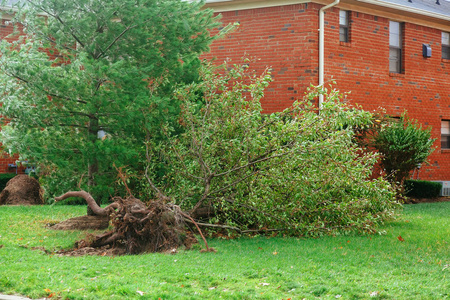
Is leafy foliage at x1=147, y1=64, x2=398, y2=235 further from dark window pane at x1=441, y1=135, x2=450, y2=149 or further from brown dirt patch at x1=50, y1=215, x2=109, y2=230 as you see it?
dark window pane at x1=441, y1=135, x2=450, y2=149

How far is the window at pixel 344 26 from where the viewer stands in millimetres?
15680

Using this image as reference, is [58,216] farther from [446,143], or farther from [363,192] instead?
[446,143]

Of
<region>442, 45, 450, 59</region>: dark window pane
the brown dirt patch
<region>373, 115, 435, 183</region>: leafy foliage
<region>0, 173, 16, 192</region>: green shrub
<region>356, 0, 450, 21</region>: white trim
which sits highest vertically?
<region>356, 0, 450, 21</region>: white trim

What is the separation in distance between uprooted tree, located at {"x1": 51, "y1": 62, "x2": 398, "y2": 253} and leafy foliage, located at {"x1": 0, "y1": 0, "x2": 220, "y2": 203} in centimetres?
65

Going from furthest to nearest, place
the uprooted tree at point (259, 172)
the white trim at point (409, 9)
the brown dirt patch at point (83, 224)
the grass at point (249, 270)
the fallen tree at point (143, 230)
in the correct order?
1. the white trim at point (409, 9)
2. the brown dirt patch at point (83, 224)
3. the uprooted tree at point (259, 172)
4. the fallen tree at point (143, 230)
5. the grass at point (249, 270)

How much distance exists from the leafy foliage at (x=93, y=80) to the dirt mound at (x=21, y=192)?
4.11 metres

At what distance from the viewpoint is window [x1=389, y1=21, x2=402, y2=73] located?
17.0 meters

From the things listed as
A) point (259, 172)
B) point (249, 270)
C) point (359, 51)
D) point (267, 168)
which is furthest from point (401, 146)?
point (249, 270)

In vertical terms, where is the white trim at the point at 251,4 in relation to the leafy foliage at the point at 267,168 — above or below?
above

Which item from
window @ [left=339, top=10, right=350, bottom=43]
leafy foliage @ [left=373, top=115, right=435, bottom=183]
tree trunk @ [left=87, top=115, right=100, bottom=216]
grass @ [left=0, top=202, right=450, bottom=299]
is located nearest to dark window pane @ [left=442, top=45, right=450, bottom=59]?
window @ [left=339, top=10, right=350, bottom=43]

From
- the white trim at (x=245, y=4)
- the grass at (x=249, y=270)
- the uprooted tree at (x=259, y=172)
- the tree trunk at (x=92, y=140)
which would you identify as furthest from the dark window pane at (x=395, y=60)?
the tree trunk at (x=92, y=140)

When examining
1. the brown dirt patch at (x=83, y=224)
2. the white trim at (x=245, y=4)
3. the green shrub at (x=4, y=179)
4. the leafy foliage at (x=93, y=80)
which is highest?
the white trim at (x=245, y=4)

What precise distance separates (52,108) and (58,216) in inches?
116

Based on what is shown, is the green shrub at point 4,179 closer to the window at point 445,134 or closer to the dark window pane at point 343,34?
the dark window pane at point 343,34
